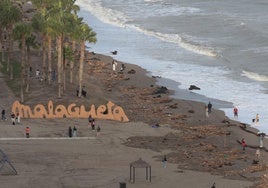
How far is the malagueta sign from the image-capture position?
5334 cm

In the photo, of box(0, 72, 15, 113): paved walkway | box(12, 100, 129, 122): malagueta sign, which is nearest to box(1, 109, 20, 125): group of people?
box(12, 100, 129, 122): malagueta sign

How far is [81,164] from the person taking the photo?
142 feet

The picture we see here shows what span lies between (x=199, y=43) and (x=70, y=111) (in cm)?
3724

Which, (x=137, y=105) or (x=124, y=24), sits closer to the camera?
(x=137, y=105)

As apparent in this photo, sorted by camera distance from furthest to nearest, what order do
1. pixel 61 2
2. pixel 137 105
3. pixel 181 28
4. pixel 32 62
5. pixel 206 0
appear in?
pixel 206 0
pixel 181 28
pixel 32 62
pixel 61 2
pixel 137 105

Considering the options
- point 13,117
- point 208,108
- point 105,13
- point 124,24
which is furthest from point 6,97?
point 105,13

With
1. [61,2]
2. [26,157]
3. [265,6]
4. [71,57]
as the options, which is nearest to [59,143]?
[26,157]

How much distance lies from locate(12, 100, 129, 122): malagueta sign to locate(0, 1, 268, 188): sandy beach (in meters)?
0.59

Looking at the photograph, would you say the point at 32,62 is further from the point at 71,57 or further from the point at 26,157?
the point at 26,157

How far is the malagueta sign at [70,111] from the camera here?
175 ft

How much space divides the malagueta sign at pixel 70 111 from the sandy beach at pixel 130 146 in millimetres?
591

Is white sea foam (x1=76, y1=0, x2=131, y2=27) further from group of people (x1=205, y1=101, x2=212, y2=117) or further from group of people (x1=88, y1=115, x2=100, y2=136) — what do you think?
group of people (x1=88, y1=115, x2=100, y2=136)

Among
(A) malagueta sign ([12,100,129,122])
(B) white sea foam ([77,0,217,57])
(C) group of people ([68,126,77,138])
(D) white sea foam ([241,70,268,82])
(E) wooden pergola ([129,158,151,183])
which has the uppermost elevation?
(B) white sea foam ([77,0,217,57])

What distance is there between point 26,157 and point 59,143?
12.8 ft
